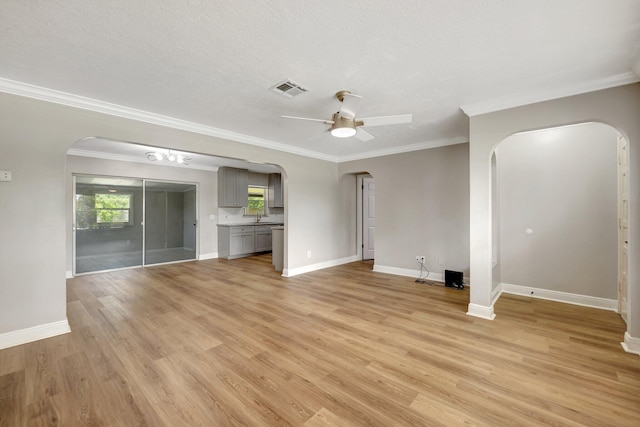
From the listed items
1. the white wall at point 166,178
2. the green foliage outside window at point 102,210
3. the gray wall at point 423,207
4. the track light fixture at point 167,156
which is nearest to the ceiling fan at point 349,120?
the gray wall at point 423,207

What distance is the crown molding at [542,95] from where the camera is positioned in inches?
94.0

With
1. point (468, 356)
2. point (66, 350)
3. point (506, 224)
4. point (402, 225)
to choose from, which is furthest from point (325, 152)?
point (66, 350)

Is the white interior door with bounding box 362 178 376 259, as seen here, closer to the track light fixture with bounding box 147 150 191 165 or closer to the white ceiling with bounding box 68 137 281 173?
the white ceiling with bounding box 68 137 281 173

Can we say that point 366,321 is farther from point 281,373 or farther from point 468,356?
point 281,373

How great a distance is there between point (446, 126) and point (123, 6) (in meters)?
3.98

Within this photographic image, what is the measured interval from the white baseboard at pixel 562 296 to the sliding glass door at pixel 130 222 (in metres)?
7.29

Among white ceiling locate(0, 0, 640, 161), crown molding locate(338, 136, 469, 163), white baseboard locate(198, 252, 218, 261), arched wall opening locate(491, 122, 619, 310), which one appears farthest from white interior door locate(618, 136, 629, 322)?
white baseboard locate(198, 252, 218, 261)

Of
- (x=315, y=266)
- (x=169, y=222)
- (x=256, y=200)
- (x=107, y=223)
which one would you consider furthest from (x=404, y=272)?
(x=107, y=223)

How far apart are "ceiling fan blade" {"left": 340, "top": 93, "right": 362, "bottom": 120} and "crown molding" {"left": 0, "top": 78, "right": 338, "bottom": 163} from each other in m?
2.26

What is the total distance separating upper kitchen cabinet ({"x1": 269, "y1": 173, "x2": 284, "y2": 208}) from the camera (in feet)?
27.6

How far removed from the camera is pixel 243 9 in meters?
1.61

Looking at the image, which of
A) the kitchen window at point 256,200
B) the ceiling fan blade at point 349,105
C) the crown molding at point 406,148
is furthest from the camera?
the kitchen window at point 256,200

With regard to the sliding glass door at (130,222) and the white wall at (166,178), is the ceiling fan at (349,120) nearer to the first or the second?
the white wall at (166,178)

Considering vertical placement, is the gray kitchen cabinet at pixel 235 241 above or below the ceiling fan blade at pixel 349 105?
below
